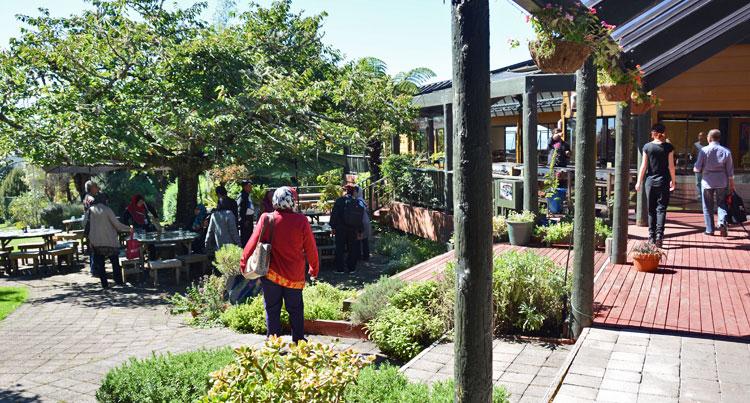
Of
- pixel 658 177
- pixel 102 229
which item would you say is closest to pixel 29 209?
pixel 102 229

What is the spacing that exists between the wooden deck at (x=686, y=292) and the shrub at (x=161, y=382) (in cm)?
366

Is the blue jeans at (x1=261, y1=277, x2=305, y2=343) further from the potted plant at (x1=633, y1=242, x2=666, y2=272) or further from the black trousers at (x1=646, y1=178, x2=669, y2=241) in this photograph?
the black trousers at (x1=646, y1=178, x2=669, y2=241)

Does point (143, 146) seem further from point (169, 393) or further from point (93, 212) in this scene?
point (169, 393)

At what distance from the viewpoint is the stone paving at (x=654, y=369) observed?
167 inches

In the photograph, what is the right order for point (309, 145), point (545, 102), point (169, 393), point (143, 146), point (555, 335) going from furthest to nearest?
point (545, 102), point (309, 145), point (143, 146), point (555, 335), point (169, 393)

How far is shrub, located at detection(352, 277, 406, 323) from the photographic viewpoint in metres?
6.71

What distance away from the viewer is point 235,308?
786 centimetres

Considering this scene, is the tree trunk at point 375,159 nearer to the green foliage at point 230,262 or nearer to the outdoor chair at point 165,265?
the outdoor chair at point 165,265

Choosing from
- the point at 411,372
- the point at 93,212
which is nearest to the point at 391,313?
the point at 411,372

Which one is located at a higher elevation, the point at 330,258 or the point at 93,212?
the point at 93,212

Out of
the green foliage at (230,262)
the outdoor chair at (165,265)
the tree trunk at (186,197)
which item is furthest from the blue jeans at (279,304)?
the tree trunk at (186,197)

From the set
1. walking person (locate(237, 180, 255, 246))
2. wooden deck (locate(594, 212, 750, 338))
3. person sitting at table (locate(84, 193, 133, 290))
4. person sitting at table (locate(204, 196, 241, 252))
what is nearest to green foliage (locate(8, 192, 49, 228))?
person sitting at table (locate(84, 193, 133, 290))

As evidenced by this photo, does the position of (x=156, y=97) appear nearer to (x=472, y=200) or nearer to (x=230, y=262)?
(x=230, y=262)

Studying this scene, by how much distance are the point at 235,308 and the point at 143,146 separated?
5770 millimetres
